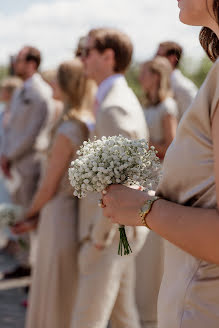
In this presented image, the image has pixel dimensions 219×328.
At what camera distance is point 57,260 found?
394cm

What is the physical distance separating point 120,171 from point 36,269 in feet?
7.32

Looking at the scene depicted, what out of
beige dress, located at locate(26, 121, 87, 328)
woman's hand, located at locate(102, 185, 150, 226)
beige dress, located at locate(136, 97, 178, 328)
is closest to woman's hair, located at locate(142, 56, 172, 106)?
beige dress, located at locate(136, 97, 178, 328)

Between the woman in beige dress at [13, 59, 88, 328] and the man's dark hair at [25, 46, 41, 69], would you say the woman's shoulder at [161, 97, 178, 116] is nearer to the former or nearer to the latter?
the woman in beige dress at [13, 59, 88, 328]

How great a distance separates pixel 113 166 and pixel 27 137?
485 centimetres

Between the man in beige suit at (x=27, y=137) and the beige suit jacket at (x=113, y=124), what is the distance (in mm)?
3224

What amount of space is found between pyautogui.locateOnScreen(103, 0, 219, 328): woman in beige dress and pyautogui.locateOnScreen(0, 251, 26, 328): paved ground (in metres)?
3.87

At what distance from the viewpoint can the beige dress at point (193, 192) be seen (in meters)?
1.61

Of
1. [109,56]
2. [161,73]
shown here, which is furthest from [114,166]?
[161,73]

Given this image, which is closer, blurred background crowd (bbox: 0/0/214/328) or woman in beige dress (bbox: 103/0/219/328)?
woman in beige dress (bbox: 103/0/219/328)

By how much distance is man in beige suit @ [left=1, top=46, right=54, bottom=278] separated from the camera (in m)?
6.78

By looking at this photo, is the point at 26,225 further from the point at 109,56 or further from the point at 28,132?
the point at 28,132

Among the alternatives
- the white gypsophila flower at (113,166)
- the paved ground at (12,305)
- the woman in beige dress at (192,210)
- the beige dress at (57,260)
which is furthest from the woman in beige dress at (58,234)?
the woman in beige dress at (192,210)

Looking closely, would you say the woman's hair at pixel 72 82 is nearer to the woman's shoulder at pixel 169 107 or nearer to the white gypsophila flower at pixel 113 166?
the woman's shoulder at pixel 169 107

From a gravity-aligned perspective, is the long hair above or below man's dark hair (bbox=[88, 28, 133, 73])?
below
